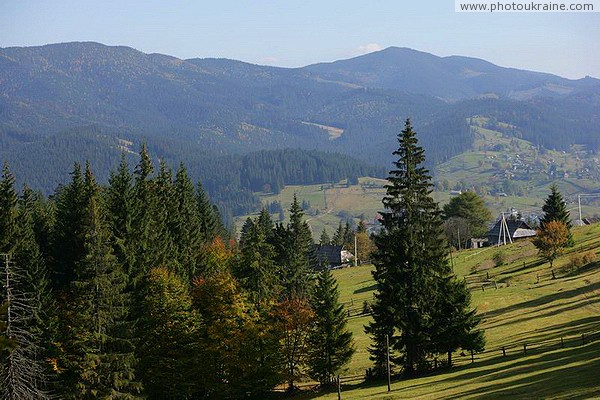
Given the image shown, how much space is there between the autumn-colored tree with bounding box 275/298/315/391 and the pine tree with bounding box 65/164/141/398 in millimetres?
10972

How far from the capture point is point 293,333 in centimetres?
5525

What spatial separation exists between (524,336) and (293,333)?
1727 cm

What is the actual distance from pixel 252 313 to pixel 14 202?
18.6m

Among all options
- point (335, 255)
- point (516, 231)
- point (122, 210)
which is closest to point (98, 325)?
point (122, 210)

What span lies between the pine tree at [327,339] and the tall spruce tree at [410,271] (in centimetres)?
209

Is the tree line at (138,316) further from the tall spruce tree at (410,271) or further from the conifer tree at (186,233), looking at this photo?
the conifer tree at (186,233)

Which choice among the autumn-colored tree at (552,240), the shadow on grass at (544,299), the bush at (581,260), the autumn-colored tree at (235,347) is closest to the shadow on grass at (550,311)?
the shadow on grass at (544,299)

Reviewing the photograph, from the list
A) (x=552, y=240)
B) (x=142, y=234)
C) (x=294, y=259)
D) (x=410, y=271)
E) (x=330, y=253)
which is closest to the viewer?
(x=410, y=271)

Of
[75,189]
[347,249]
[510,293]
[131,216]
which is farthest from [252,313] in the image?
[347,249]

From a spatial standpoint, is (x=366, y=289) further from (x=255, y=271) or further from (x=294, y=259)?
(x=255, y=271)

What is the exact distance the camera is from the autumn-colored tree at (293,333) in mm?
54312

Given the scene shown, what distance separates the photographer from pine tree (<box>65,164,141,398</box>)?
159 ft

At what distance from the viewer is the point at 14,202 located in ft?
173

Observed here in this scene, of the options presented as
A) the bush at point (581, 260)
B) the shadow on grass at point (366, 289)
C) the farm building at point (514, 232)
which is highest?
the farm building at point (514, 232)
